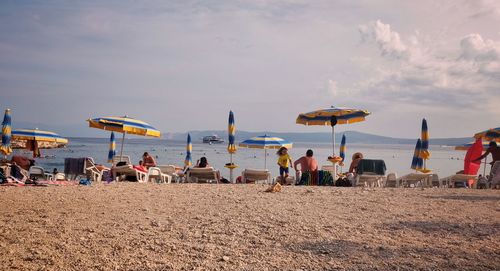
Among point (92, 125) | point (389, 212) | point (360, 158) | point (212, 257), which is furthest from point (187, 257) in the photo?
point (92, 125)

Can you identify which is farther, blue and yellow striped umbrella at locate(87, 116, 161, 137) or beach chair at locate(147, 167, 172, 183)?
blue and yellow striped umbrella at locate(87, 116, 161, 137)

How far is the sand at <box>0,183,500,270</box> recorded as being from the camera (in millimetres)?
3803

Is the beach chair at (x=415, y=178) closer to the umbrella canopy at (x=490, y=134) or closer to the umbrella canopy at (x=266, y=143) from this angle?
the umbrella canopy at (x=490, y=134)

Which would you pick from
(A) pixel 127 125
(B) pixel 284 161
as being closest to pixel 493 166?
(B) pixel 284 161

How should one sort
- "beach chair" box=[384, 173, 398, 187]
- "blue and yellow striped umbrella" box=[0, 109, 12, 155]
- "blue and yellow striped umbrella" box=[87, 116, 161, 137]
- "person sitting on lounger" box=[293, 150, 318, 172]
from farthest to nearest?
"blue and yellow striped umbrella" box=[0, 109, 12, 155] → "beach chair" box=[384, 173, 398, 187] → "blue and yellow striped umbrella" box=[87, 116, 161, 137] → "person sitting on lounger" box=[293, 150, 318, 172]

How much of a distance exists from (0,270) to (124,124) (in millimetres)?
9222

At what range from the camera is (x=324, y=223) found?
5.58 meters

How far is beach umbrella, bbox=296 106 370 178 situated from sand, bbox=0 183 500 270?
17.2ft

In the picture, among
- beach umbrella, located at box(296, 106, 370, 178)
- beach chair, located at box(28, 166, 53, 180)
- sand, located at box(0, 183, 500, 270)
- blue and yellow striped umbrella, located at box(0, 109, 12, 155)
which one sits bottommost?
sand, located at box(0, 183, 500, 270)

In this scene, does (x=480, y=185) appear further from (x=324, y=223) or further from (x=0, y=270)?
(x=0, y=270)

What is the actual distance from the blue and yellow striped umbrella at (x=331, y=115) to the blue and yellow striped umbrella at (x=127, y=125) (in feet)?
16.4

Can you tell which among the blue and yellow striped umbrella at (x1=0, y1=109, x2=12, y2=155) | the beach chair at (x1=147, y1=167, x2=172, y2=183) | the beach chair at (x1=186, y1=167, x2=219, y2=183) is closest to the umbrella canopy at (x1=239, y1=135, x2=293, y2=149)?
the beach chair at (x1=186, y1=167, x2=219, y2=183)

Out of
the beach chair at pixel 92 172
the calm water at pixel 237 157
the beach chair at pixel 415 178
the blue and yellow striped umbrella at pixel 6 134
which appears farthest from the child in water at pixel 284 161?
the calm water at pixel 237 157

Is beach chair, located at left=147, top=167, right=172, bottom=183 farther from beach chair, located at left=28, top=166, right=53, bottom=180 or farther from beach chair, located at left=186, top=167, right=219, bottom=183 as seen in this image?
beach chair, located at left=28, top=166, right=53, bottom=180
